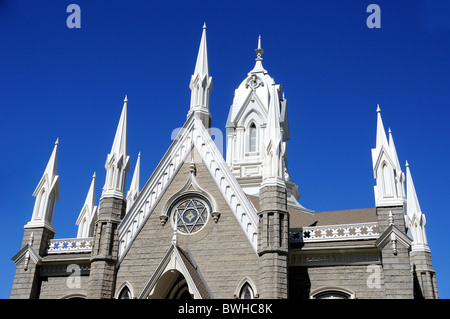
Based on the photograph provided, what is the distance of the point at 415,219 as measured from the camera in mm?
32719

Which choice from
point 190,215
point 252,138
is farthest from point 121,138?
point 252,138

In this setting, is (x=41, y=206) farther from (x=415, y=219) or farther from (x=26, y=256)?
(x=415, y=219)

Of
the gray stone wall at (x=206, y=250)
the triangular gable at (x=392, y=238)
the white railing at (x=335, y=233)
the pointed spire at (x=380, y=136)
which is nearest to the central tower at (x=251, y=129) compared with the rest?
the gray stone wall at (x=206, y=250)

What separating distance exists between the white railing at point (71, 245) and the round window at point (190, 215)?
4768mm

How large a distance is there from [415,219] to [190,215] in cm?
1497

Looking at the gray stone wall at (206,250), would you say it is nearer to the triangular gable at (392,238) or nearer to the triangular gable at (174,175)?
the triangular gable at (174,175)

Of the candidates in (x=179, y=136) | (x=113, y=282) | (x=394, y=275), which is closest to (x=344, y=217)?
(x=394, y=275)

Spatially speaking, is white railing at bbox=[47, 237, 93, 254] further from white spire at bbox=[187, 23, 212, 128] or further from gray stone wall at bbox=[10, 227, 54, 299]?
white spire at bbox=[187, 23, 212, 128]

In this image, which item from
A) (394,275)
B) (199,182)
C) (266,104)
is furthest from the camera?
(266,104)

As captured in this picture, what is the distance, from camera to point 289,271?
24141 mm

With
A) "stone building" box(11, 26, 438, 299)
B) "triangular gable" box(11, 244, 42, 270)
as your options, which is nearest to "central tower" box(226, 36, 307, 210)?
"stone building" box(11, 26, 438, 299)

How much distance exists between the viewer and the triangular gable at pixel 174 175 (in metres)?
24.7
